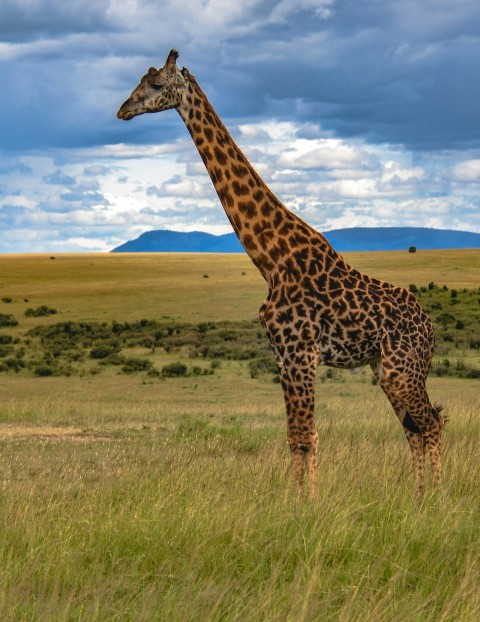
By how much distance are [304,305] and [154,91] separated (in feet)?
7.39

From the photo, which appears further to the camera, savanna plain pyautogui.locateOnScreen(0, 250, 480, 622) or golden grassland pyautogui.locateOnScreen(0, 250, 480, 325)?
golden grassland pyautogui.locateOnScreen(0, 250, 480, 325)

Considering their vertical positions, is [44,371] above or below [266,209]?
below

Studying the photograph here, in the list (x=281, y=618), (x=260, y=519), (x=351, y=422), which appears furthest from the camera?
(x=351, y=422)

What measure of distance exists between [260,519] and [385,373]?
215 centimetres

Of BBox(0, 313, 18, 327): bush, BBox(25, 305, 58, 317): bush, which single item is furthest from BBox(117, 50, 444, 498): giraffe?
BBox(25, 305, 58, 317): bush

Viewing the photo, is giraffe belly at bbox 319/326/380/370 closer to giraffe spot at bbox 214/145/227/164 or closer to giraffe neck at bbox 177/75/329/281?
giraffe neck at bbox 177/75/329/281

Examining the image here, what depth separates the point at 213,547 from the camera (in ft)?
21.0

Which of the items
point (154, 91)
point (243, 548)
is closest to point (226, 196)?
point (154, 91)

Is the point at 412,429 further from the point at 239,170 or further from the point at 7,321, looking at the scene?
the point at 7,321

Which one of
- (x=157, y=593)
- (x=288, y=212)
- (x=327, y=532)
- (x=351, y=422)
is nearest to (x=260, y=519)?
(x=327, y=532)

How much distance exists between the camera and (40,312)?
187 ft

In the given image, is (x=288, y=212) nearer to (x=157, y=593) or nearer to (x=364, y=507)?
(x=364, y=507)

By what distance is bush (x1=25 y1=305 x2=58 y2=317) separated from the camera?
56.4m

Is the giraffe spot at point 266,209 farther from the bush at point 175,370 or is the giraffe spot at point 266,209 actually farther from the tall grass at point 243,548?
the bush at point 175,370
